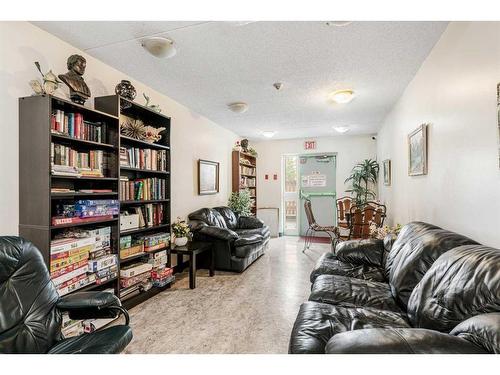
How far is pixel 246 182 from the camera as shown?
6.49 metres

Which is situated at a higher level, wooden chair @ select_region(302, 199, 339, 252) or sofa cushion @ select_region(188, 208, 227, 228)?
sofa cushion @ select_region(188, 208, 227, 228)

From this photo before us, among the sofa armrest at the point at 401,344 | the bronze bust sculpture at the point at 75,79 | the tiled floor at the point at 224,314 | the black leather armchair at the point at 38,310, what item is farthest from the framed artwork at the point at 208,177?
the sofa armrest at the point at 401,344

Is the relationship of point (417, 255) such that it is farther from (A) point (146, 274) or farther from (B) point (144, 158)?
(B) point (144, 158)

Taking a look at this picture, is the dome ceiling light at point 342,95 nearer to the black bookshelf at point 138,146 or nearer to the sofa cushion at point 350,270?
the sofa cushion at point 350,270

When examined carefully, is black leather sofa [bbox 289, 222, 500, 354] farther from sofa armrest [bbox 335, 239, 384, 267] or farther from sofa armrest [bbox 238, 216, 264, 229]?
sofa armrest [bbox 238, 216, 264, 229]

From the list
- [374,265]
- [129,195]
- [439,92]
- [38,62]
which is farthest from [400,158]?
[38,62]

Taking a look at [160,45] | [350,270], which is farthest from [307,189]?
[160,45]

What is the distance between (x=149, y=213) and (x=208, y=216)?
1.28m

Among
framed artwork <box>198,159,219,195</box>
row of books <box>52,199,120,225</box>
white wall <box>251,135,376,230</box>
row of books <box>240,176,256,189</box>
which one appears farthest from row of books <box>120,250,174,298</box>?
white wall <box>251,135,376,230</box>

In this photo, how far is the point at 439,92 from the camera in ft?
7.32

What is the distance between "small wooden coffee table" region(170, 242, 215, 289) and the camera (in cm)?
320

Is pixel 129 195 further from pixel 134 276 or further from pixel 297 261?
pixel 297 261

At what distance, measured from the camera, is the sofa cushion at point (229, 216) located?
15.7 ft

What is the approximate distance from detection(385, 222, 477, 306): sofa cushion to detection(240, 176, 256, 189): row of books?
4.27 metres
